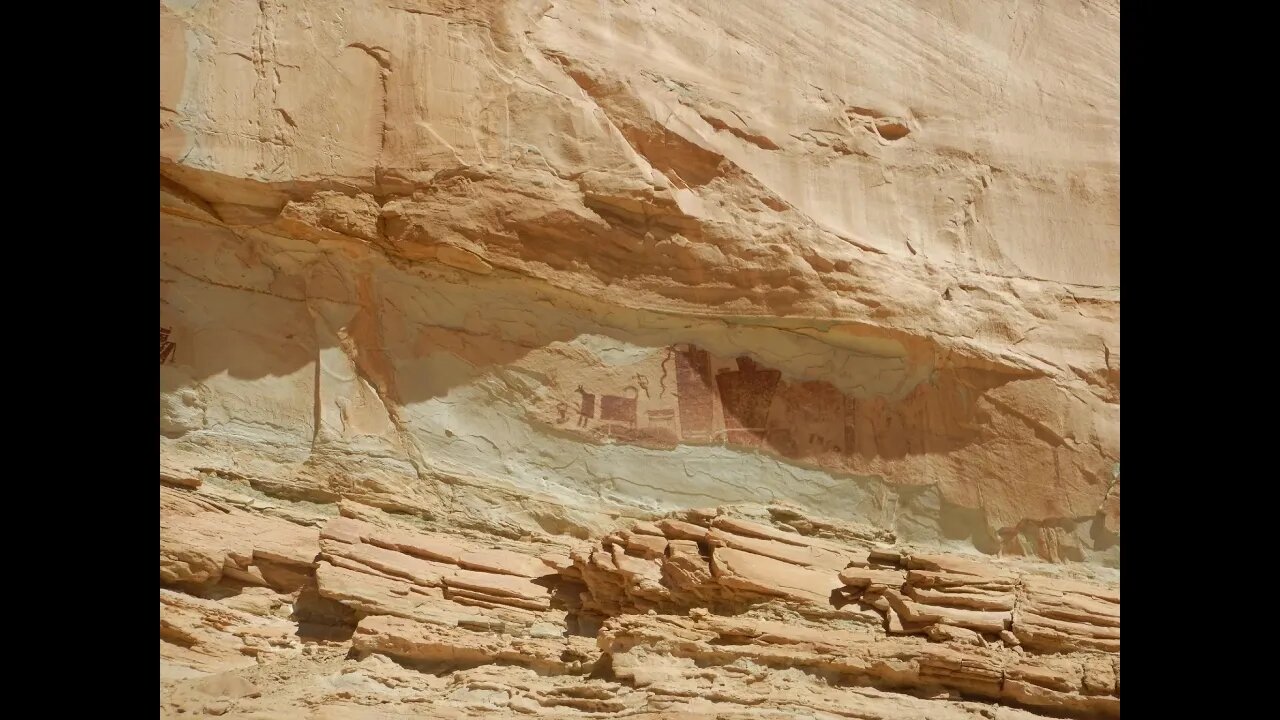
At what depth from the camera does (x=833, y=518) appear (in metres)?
7.53

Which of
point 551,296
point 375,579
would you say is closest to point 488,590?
point 375,579

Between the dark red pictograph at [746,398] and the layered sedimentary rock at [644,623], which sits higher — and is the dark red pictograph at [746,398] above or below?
above

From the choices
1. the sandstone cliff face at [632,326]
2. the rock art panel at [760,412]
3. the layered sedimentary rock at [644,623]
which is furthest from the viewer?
the rock art panel at [760,412]

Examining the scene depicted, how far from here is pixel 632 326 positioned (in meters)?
7.49

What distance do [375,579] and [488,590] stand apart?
65cm

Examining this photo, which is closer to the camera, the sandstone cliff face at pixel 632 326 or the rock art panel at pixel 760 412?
the sandstone cliff face at pixel 632 326

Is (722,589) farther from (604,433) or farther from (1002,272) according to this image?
(1002,272)

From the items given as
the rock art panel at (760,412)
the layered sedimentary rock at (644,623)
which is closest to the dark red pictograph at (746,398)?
the rock art panel at (760,412)

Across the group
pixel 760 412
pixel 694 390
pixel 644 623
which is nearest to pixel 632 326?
pixel 694 390

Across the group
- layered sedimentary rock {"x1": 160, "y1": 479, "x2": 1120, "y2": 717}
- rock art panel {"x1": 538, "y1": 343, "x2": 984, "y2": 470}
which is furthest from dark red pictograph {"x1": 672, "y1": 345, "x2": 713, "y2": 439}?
layered sedimentary rock {"x1": 160, "y1": 479, "x2": 1120, "y2": 717}

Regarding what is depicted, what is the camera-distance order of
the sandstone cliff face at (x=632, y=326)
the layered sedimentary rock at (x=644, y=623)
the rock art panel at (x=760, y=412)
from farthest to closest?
the rock art panel at (x=760, y=412), the sandstone cliff face at (x=632, y=326), the layered sedimentary rock at (x=644, y=623)

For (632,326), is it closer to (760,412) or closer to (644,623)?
(760,412)

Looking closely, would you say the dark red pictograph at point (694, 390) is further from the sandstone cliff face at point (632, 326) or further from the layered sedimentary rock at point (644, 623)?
the layered sedimentary rock at point (644, 623)

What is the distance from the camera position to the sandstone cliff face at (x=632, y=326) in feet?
22.9
